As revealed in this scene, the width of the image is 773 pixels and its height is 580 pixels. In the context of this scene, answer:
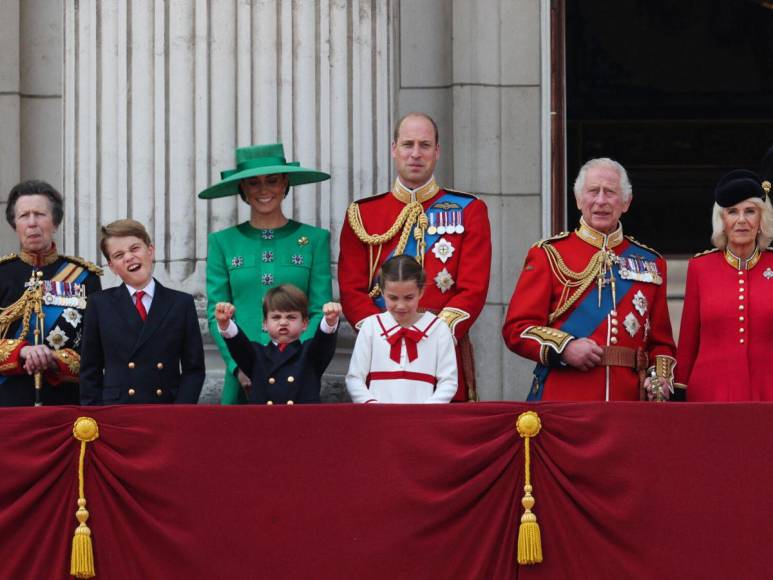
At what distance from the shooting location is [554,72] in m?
10.0

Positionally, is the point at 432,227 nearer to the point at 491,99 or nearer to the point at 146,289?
the point at 146,289

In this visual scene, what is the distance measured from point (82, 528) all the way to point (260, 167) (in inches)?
78.3

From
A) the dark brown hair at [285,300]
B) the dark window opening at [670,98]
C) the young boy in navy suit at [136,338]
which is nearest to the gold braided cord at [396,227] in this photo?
the dark brown hair at [285,300]

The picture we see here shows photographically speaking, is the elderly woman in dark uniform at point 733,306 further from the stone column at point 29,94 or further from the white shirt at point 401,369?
the stone column at point 29,94

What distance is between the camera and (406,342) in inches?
292

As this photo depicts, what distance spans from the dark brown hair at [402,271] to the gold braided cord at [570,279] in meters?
0.65

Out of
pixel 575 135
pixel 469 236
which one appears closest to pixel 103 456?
pixel 469 236

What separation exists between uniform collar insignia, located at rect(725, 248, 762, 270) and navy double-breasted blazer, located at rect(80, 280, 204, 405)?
2011 mm

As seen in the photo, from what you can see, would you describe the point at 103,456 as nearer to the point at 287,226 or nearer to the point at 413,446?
the point at 413,446

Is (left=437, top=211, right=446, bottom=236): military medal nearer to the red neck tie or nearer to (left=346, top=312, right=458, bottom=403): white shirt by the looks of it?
(left=346, top=312, right=458, bottom=403): white shirt

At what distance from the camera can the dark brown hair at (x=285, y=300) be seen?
747 centimetres

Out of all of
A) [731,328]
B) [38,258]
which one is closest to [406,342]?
[731,328]

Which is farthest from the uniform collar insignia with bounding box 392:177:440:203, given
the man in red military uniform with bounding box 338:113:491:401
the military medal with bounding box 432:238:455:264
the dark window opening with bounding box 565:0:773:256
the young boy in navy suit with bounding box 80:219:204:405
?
the dark window opening with bounding box 565:0:773:256

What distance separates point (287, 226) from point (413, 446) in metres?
1.65
